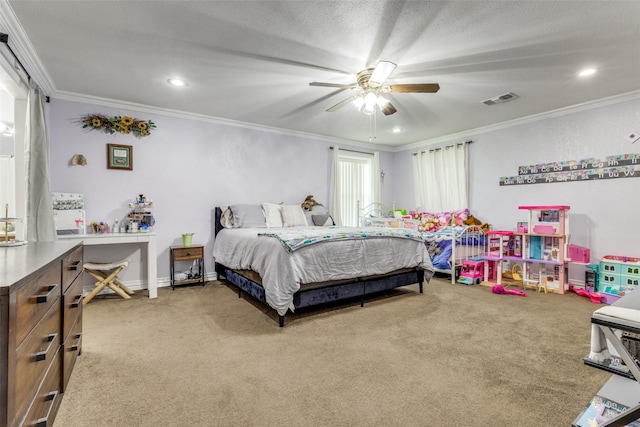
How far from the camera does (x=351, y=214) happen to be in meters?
6.18

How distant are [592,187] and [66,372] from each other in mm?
5557

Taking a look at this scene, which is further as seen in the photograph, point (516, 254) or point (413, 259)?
point (516, 254)

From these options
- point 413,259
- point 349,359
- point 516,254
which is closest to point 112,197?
point 349,359

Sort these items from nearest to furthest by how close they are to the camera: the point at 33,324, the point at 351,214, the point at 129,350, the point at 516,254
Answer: the point at 33,324, the point at 129,350, the point at 516,254, the point at 351,214

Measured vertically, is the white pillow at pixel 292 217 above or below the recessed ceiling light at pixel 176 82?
below

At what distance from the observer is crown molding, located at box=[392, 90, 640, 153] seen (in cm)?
370

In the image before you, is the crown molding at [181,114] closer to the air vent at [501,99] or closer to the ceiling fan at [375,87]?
the ceiling fan at [375,87]

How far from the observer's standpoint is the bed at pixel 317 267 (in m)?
2.68

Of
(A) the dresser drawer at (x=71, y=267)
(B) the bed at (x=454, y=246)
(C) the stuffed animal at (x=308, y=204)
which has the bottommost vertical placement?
(B) the bed at (x=454, y=246)

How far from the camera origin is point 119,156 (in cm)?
395

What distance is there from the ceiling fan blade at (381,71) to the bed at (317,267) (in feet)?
4.85

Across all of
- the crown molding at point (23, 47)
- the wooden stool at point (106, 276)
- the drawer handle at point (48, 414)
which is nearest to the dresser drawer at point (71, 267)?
the drawer handle at point (48, 414)

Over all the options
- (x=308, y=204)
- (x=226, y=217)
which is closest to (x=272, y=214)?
(x=226, y=217)

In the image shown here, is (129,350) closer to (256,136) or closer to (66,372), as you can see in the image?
(66,372)
